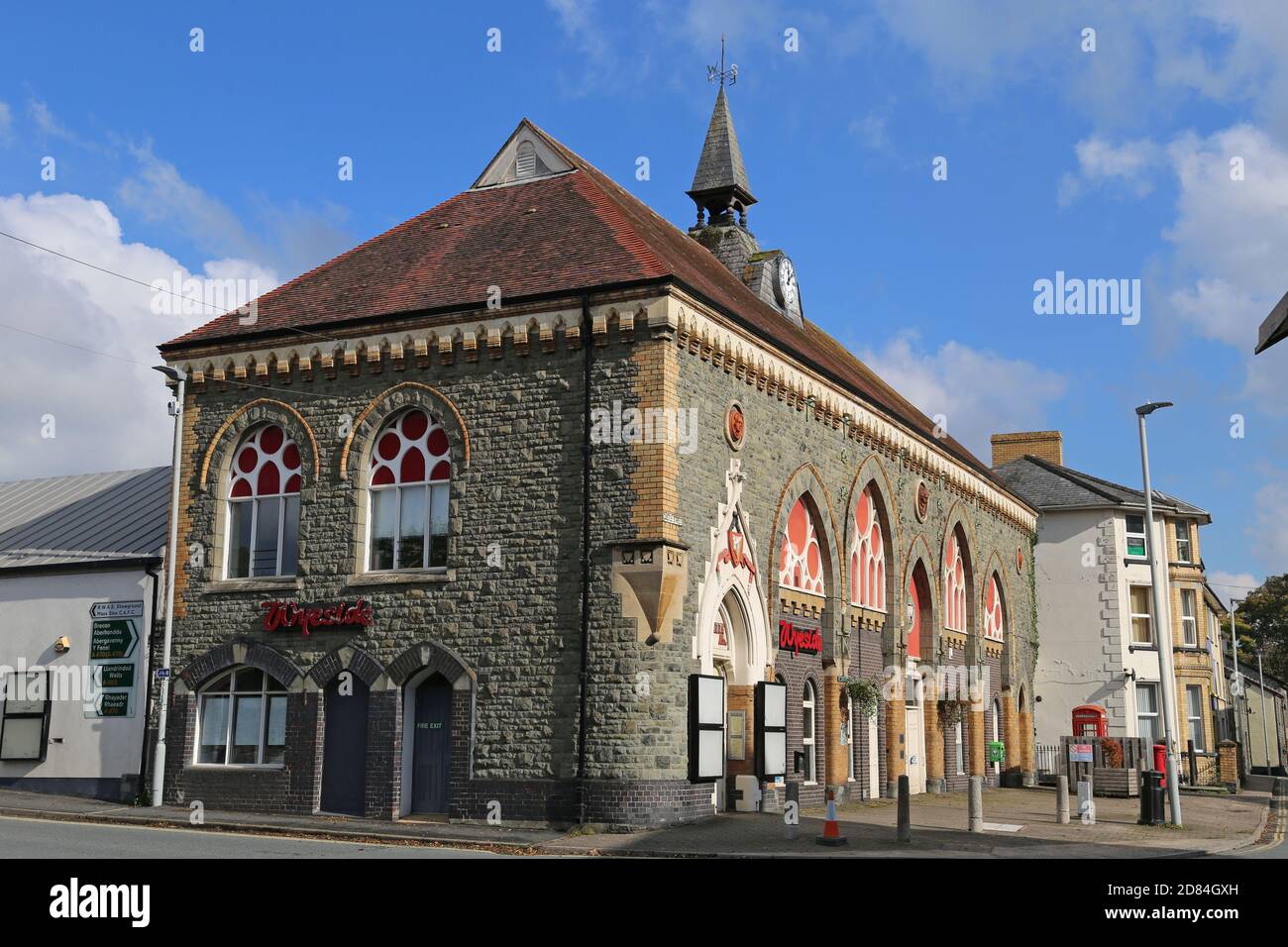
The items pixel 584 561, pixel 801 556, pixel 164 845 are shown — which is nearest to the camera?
pixel 164 845

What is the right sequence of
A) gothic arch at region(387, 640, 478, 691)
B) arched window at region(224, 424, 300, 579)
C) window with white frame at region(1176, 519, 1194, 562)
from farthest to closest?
window with white frame at region(1176, 519, 1194, 562) → arched window at region(224, 424, 300, 579) → gothic arch at region(387, 640, 478, 691)

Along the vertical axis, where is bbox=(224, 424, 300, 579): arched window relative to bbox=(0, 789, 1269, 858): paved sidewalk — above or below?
above

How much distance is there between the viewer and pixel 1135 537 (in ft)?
148

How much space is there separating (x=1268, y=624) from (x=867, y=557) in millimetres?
70483

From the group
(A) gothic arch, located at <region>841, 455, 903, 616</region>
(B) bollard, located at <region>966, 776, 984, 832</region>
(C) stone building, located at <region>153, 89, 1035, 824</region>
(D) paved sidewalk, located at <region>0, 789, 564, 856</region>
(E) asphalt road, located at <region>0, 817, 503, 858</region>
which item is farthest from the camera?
(A) gothic arch, located at <region>841, 455, 903, 616</region>

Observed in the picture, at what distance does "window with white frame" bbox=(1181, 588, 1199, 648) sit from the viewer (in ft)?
151

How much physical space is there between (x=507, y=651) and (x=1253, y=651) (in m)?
79.2

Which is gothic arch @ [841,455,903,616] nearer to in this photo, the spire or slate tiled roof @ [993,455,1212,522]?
the spire

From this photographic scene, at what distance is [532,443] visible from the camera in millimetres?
22141

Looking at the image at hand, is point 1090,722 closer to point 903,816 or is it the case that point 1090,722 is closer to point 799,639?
point 799,639

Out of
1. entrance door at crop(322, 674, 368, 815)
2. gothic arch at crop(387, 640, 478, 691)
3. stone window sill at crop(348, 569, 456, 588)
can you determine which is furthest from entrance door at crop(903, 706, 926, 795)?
entrance door at crop(322, 674, 368, 815)

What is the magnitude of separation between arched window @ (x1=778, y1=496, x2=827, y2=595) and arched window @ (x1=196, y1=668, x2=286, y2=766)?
31.4ft

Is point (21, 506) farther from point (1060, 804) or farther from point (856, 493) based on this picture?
point (1060, 804)

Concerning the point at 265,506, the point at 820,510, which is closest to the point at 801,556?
the point at 820,510
